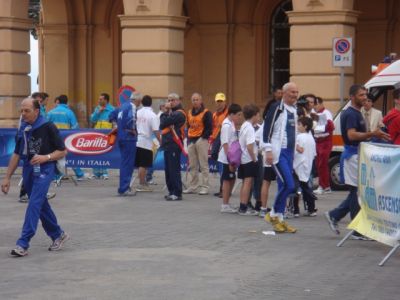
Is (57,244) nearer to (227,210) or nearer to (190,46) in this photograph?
(227,210)

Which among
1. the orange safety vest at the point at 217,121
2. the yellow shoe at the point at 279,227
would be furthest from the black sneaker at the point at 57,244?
the orange safety vest at the point at 217,121

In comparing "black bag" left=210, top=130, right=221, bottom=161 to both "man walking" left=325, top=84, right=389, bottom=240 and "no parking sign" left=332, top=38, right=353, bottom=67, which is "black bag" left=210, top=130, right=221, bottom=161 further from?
"man walking" left=325, top=84, right=389, bottom=240

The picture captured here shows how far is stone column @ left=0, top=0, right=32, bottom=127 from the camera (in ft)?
86.2

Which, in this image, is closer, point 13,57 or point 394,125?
point 394,125

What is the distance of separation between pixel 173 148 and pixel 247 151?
2876 mm

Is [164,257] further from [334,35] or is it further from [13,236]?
[334,35]

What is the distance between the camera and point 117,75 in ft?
102

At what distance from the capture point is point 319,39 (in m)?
22.5

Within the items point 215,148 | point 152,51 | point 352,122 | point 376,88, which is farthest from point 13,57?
point 352,122

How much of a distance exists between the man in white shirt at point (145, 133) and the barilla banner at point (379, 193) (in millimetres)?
7561

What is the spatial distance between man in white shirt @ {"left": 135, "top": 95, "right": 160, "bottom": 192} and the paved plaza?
3.21m

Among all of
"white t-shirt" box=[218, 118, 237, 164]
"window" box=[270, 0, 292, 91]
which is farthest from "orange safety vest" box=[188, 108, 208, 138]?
"window" box=[270, 0, 292, 91]

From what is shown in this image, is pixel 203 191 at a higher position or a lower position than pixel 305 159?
lower

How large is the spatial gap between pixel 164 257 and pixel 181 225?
2998 millimetres
